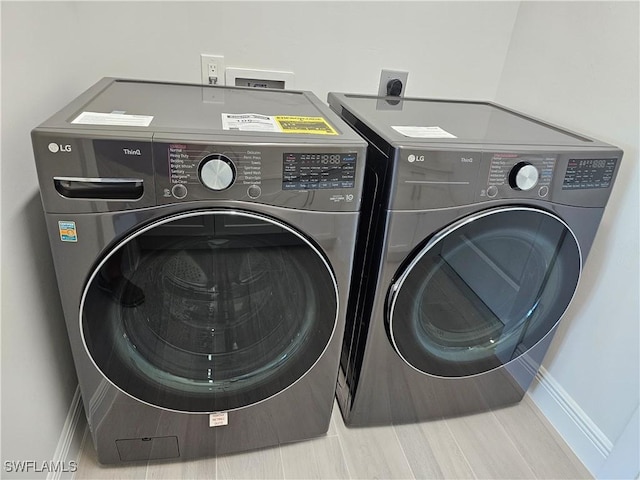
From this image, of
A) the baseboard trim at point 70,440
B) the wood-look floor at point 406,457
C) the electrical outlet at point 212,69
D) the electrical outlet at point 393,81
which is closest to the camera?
the baseboard trim at point 70,440

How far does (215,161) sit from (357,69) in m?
0.86

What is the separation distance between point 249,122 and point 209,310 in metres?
0.41

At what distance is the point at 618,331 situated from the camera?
122cm

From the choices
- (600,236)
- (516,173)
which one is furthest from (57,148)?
(600,236)

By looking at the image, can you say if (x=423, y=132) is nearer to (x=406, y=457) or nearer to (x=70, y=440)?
(x=406, y=457)

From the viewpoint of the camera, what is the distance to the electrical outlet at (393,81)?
154 centimetres

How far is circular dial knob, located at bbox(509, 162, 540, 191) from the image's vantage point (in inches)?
38.9

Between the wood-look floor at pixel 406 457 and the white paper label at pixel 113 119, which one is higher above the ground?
the white paper label at pixel 113 119

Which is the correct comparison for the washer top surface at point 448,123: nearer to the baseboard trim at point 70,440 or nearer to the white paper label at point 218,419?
the white paper label at point 218,419

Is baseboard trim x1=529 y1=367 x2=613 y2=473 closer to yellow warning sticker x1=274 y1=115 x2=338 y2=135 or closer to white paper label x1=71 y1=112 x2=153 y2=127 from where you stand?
yellow warning sticker x1=274 y1=115 x2=338 y2=135

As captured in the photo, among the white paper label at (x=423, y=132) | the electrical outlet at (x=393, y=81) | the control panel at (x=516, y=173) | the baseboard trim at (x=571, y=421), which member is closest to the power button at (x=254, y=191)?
the white paper label at (x=423, y=132)

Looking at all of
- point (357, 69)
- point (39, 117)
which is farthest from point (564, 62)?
point (39, 117)

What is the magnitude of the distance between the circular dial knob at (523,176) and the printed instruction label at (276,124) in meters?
0.40

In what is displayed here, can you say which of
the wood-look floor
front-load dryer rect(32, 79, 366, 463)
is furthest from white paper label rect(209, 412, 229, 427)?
the wood-look floor
